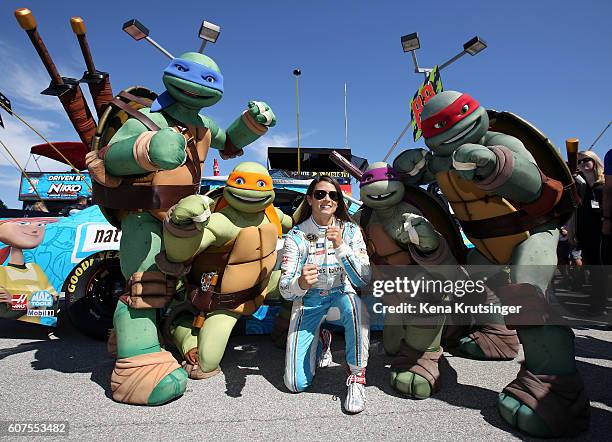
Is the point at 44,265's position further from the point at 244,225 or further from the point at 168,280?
the point at 244,225

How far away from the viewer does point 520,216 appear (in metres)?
2.05

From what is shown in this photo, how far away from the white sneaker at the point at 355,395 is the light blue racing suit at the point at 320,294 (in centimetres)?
5

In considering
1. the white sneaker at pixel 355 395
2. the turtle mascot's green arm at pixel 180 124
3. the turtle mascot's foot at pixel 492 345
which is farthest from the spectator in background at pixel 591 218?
the turtle mascot's green arm at pixel 180 124

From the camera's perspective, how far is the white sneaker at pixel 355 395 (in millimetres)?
2049

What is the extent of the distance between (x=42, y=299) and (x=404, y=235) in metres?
3.01

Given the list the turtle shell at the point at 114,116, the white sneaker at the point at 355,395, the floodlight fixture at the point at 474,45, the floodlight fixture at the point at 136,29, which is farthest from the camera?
the floodlight fixture at the point at 474,45

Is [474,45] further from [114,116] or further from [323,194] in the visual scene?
[114,116]

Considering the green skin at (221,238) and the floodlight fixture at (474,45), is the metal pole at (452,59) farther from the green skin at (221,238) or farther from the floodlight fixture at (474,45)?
the green skin at (221,238)

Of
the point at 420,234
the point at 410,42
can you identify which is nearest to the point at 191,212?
the point at 420,234

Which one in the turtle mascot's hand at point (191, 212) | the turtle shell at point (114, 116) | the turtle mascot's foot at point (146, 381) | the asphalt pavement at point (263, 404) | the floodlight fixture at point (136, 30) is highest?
the floodlight fixture at point (136, 30)

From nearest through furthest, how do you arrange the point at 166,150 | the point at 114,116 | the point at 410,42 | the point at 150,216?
the point at 166,150 → the point at 150,216 → the point at 114,116 → the point at 410,42

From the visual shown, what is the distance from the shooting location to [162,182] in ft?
7.67

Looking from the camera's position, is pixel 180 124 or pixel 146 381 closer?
pixel 146 381

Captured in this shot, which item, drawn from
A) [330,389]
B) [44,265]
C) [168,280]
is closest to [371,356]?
[330,389]
